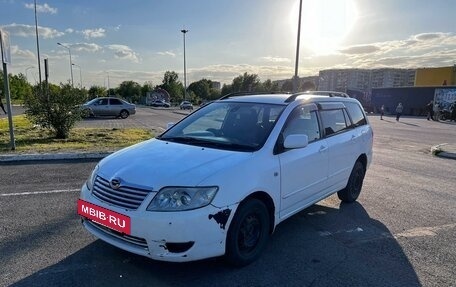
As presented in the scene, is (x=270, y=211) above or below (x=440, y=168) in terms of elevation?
above

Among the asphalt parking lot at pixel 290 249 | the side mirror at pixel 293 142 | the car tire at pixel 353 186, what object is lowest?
the asphalt parking lot at pixel 290 249

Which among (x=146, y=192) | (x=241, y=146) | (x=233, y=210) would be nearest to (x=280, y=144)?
(x=241, y=146)

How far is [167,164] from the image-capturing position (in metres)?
3.19

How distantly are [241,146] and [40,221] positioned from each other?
278cm

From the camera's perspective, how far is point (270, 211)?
3617mm

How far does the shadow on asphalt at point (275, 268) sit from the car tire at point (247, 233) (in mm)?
118

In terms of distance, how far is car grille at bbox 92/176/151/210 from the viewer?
2.93 meters

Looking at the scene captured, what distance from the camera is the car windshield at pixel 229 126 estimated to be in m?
3.75

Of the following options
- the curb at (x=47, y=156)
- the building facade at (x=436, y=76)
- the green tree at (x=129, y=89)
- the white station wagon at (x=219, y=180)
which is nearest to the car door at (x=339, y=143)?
the white station wagon at (x=219, y=180)

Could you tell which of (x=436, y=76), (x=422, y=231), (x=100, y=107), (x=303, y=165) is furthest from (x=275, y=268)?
(x=436, y=76)

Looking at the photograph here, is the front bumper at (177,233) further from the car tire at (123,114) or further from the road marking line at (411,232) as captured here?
the car tire at (123,114)

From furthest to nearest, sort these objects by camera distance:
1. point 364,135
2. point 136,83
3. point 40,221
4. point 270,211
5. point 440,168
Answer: point 136,83, point 440,168, point 364,135, point 40,221, point 270,211

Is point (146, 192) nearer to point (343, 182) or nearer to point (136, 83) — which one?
point (343, 182)

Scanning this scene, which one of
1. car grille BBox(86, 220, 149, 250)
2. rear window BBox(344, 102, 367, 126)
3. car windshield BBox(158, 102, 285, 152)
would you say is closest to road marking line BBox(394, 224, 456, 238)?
rear window BBox(344, 102, 367, 126)
